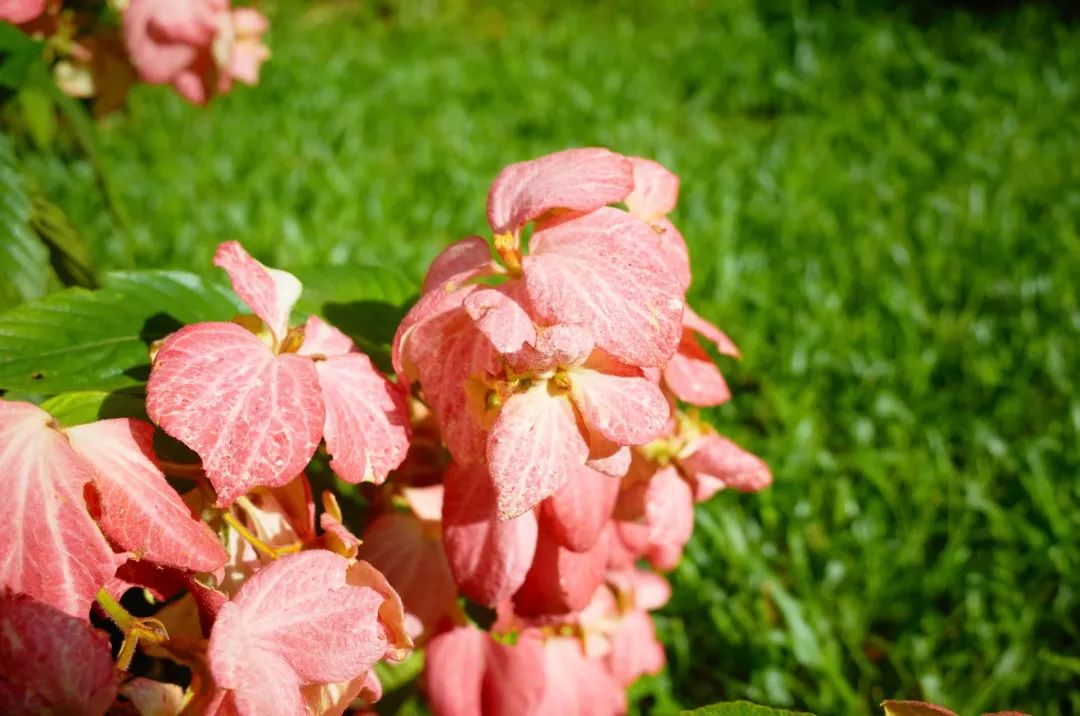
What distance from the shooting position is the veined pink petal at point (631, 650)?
2.92 feet

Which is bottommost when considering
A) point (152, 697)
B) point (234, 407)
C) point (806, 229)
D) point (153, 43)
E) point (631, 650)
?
point (806, 229)

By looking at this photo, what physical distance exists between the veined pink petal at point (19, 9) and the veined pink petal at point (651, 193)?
0.48 metres

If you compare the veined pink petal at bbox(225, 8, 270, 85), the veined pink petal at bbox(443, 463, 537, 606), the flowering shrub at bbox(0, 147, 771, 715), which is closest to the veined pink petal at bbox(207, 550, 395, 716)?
the flowering shrub at bbox(0, 147, 771, 715)

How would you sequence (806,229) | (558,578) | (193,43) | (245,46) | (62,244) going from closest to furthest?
(558,578) < (62,244) < (193,43) < (245,46) < (806,229)

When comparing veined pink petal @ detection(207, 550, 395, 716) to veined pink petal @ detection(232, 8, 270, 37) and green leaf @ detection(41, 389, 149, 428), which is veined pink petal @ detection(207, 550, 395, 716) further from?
veined pink petal @ detection(232, 8, 270, 37)

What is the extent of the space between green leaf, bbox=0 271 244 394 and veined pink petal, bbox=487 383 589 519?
Answer: 0.88ft

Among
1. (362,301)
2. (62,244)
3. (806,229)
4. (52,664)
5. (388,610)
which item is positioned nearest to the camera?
(52,664)

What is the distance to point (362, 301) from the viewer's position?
759 mm

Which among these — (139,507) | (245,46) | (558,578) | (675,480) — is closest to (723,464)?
(675,480)

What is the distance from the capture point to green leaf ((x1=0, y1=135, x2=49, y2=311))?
0.80 meters

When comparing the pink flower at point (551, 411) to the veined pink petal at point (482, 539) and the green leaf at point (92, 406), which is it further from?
the green leaf at point (92, 406)

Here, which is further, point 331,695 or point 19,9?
point 19,9

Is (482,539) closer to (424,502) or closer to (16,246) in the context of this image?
(424,502)

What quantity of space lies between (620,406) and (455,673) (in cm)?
34
